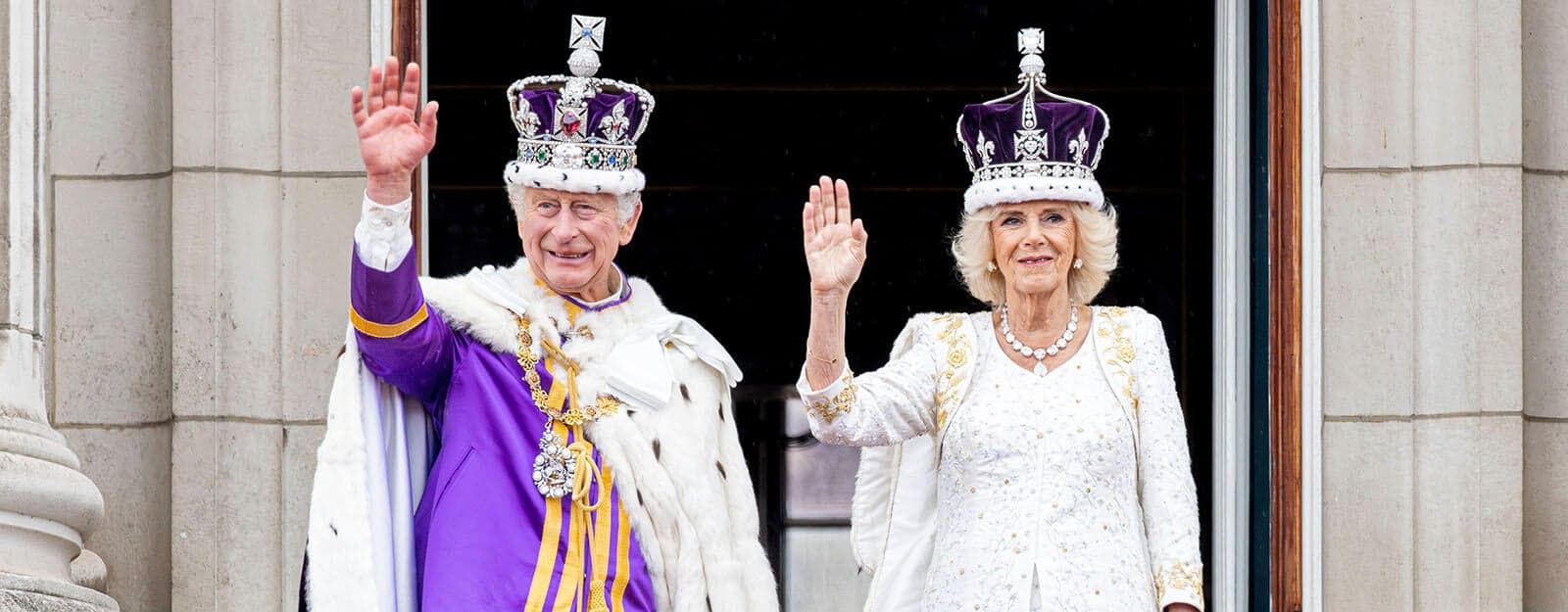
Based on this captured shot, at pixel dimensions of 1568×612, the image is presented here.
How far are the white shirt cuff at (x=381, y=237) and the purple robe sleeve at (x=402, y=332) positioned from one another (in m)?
0.02

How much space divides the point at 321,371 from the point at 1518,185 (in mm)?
3318

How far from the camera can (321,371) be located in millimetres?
7777

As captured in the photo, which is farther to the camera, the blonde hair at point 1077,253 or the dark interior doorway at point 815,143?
the dark interior doorway at point 815,143

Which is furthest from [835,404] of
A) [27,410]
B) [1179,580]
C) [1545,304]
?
[1545,304]

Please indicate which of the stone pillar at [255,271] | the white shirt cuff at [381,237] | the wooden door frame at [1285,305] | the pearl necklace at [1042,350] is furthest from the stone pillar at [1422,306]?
the white shirt cuff at [381,237]

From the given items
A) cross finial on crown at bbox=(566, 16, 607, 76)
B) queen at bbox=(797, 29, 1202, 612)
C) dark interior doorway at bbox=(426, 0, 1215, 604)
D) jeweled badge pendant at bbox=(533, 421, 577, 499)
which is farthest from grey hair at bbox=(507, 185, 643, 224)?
dark interior doorway at bbox=(426, 0, 1215, 604)

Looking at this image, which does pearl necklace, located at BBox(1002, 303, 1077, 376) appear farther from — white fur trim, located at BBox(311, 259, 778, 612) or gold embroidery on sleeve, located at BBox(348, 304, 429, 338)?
A: gold embroidery on sleeve, located at BBox(348, 304, 429, 338)

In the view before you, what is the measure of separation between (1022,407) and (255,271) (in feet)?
8.22

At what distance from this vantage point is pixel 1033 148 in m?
6.41

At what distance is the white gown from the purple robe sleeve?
0.78 m

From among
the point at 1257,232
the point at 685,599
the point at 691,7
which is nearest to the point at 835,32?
the point at 691,7

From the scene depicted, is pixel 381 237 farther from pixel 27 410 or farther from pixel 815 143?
pixel 815 143

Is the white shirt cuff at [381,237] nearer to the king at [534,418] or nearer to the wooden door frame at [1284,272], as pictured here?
the king at [534,418]

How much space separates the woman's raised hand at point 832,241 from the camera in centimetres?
602
